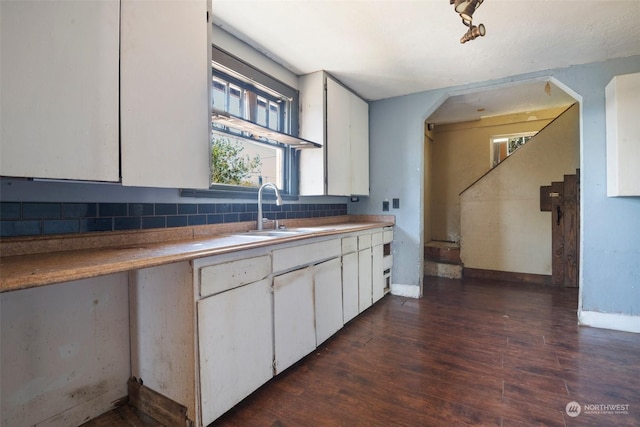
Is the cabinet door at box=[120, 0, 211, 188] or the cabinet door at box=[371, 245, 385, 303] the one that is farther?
the cabinet door at box=[371, 245, 385, 303]

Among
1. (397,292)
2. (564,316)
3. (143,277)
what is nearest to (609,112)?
(564,316)

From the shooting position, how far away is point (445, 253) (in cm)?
477

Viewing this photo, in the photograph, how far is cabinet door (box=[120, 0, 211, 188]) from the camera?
54.3 inches

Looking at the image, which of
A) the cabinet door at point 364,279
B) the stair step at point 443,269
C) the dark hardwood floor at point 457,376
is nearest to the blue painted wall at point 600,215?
the dark hardwood floor at point 457,376

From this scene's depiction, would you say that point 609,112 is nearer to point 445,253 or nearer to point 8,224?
point 445,253

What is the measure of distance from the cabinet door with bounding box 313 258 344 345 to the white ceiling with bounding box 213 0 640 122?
1.85m

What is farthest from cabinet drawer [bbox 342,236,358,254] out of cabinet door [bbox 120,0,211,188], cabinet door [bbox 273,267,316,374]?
cabinet door [bbox 120,0,211,188]

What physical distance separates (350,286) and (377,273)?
0.68 m

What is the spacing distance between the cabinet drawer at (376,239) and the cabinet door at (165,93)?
1963mm

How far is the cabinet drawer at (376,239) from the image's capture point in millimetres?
3193

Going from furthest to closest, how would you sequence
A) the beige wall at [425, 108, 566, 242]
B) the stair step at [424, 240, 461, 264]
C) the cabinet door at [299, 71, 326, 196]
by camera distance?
the beige wall at [425, 108, 566, 242]
the stair step at [424, 240, 461, 264]
the cabinet door at [299, 71, 326, 196]

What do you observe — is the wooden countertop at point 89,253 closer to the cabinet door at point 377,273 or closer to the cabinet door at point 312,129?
the cabinet door at point 312,129

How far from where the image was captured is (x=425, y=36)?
2383 mm

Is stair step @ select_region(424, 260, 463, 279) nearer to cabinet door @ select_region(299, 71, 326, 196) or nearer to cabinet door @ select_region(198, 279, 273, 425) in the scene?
cabinet door @ select_region(299, 71, 326, 196)
